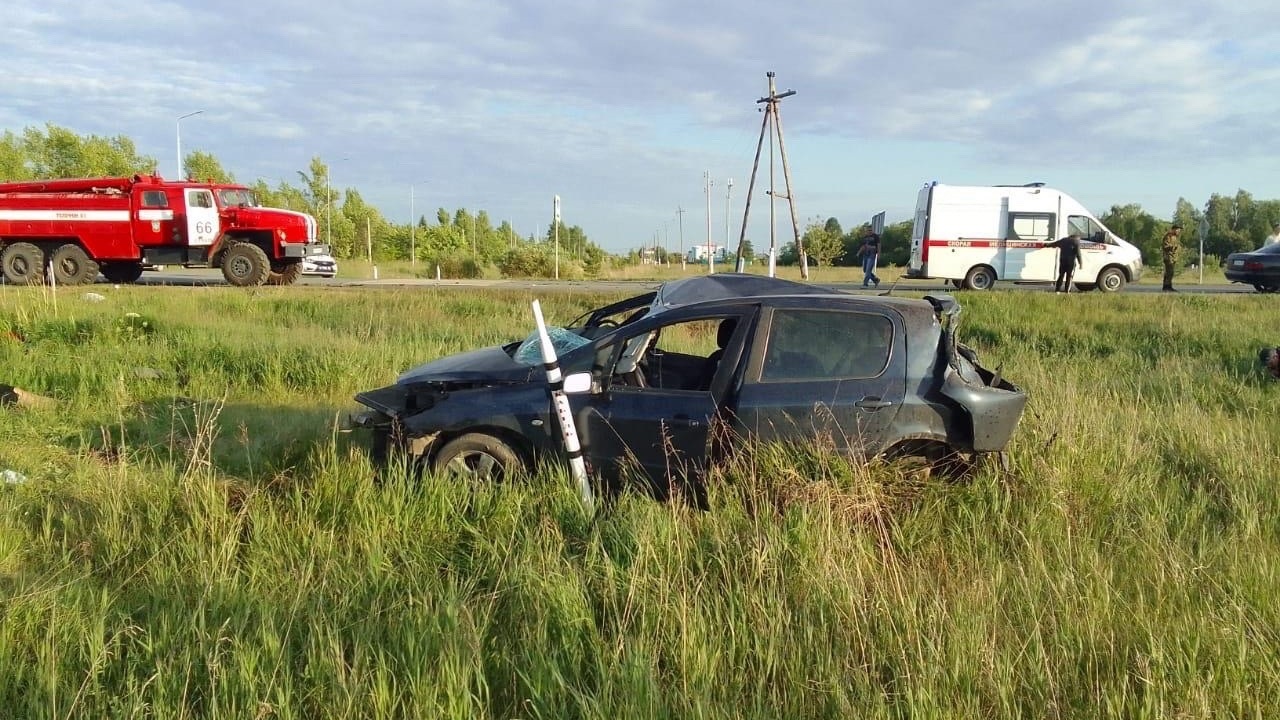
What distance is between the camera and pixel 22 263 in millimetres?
19688

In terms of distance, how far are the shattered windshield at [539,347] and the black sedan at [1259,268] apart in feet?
71.1

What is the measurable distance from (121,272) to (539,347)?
20.1 m

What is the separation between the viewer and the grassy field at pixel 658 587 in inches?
117

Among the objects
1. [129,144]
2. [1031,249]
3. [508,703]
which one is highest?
[129,144]

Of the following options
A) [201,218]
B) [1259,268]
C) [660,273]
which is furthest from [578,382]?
[660,273]

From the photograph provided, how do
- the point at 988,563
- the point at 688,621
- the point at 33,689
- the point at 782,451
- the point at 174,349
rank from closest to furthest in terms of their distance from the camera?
1. the point at 33,689
2. the point at 688,621
3. the point at 988,563
4. the point at 782,451
5. the point at 174,349

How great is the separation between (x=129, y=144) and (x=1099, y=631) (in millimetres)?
52374

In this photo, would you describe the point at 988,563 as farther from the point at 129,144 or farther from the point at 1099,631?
the point at 129,144

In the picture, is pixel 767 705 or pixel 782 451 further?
pixel 782 451

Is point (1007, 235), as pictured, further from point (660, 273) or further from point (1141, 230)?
point (1141, 230)

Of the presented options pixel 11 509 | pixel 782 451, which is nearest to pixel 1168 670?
pixel 782 451

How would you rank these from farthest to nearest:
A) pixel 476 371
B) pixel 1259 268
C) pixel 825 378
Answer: pixel 1259 268, pixel 476 371, pixel 825 378

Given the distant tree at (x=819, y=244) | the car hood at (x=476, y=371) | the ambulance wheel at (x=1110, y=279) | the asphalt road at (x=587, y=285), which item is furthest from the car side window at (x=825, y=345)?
the distant tree at (x=819, y=244)

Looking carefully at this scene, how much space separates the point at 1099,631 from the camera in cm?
334
